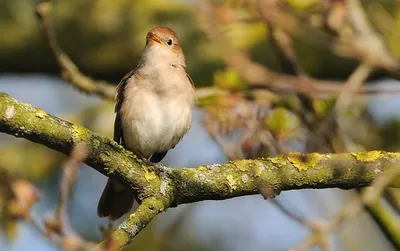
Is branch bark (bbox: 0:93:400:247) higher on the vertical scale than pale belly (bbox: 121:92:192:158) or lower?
higher

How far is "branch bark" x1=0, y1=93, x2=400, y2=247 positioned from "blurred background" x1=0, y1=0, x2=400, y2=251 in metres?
0.33

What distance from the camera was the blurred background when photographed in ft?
15.7

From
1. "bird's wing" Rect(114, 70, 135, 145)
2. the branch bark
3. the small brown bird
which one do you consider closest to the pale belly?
the small brown bird

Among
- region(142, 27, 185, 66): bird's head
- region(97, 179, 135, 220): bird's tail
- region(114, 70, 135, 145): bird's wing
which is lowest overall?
region(97, 179, 135, 220): bird's tail

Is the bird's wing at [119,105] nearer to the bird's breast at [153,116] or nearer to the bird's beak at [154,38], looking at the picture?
the bird's breast at [153,116]

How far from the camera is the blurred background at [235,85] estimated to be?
4.79 metres

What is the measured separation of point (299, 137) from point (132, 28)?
2713mm

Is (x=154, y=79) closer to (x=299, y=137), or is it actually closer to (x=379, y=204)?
(x=299, y=137)

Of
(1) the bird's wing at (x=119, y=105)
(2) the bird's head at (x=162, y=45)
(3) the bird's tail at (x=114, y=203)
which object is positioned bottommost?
(3) the bird's tail at (x=114, y=203)

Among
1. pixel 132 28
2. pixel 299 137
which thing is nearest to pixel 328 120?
pixel 299 137

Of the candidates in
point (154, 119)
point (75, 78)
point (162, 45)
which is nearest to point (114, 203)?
point (154, 119)

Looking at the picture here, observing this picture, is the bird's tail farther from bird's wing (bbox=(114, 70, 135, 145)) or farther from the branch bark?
the branch bark

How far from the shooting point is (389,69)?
4.80m

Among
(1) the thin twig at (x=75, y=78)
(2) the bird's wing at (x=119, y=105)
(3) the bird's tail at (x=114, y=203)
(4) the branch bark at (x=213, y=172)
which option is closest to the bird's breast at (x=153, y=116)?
(2) the bird's wing at (x=119, y=105)
